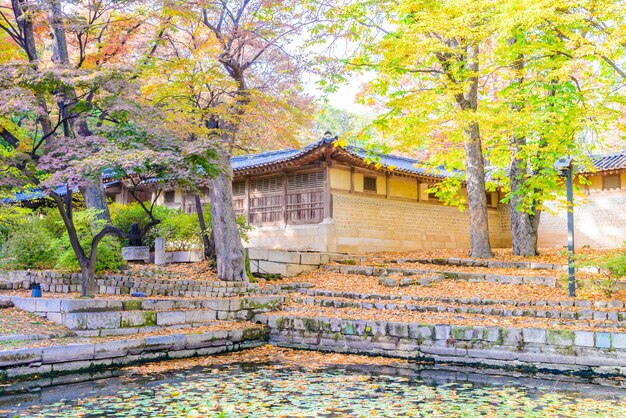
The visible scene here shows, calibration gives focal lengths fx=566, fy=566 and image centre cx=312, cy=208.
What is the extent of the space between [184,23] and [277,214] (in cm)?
845

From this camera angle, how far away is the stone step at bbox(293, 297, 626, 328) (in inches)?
407

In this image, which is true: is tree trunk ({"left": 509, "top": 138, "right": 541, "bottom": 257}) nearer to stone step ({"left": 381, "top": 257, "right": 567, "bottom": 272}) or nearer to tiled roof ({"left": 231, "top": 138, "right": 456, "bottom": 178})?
stone step ({"left": 381, "top": 257, "right": 567, "bottom": 272})

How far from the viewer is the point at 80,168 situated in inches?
367

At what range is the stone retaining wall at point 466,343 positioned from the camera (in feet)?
29.6

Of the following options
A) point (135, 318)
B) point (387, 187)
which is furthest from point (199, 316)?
point (387, 187)

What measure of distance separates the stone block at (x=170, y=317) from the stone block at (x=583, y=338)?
23.6 feet

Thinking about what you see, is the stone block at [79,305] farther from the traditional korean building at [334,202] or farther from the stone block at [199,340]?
the traditional korean building at [334,202]

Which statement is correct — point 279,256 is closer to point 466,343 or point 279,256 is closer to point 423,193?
point 466,343

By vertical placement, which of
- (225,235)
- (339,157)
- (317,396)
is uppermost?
(339,157)

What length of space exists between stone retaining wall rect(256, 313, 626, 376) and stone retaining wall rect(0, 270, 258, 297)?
Answer: 252 centimetres

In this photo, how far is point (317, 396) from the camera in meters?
7.40

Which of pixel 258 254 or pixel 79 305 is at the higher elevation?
pixel 258 254

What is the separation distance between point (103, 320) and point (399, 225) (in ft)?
48.6

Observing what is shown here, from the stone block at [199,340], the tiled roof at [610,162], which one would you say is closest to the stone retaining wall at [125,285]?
the stone block at [199,340]
